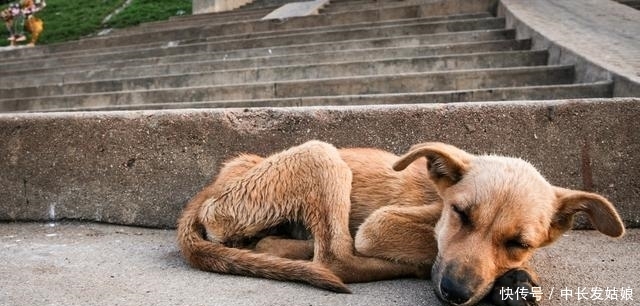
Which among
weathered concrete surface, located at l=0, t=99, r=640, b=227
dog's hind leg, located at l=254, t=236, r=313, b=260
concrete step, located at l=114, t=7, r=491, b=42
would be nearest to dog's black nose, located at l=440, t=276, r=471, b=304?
dog's hind leg, located at l=254, t=236, r=313, b=260

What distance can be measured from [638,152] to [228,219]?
319cm

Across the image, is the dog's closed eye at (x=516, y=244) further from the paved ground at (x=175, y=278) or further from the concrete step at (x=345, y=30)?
the concrete step at (x=345, y=30)

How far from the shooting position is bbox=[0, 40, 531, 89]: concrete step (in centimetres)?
939

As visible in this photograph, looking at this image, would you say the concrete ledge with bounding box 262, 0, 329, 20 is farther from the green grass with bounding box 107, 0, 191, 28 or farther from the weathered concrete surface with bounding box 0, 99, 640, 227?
the weathered concrete surface with bounding box 0, 99, 640, 227

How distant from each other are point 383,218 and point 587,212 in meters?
1.19

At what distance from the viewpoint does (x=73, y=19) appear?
2488 centimetres

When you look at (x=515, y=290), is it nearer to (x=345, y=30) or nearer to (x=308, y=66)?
(x=308, y=66)

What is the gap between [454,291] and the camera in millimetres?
3082

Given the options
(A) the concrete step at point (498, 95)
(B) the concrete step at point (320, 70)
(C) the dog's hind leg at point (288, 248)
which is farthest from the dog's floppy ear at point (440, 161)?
(B) the concrete step at point (320, 70)

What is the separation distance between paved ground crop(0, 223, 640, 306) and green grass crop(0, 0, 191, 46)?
767 inches

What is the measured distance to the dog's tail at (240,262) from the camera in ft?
11.8

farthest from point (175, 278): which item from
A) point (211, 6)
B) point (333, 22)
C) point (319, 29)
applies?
point (211, 6)

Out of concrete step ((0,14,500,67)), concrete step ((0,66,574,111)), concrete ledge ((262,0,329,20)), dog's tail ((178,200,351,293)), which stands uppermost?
concrete ledge ((262,0,329,20))

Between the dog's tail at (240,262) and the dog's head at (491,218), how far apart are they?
2.11 feet
